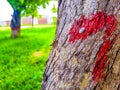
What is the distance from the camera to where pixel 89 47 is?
1503mm

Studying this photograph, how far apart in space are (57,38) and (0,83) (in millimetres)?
5110

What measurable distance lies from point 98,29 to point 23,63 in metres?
6.97

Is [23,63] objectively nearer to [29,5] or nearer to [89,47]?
[29,5]

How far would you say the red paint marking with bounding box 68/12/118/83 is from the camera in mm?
1478

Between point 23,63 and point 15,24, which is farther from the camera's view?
point 15,24

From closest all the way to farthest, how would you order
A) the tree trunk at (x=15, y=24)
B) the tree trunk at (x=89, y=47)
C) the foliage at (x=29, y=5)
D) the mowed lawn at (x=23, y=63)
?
1. the tree trunk at (x=89, y=47)
2. the mowed lawn at (x=23, y=63)
3. the foliage at (x=29, y=5)
4. the tree trunk at (x=15, y=24)

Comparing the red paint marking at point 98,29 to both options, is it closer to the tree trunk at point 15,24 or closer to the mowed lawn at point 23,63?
the mowed lawn at point 23,63

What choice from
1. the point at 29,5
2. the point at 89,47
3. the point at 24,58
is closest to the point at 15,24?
the point at 29,5

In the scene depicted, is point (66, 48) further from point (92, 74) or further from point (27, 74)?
point (27, 74)

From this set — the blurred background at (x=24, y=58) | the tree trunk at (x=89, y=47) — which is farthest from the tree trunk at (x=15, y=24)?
the tree trunk at (x=89, y=47)

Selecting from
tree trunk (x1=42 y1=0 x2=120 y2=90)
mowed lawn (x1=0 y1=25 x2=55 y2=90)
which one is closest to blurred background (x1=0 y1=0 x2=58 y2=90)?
mowed lawn (x1=0 y1=25 x2=55 y2=90)

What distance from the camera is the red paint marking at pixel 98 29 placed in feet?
4.85

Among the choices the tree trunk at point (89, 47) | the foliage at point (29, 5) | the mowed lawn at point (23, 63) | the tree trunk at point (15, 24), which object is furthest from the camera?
the tree trunk at point (15, 24)

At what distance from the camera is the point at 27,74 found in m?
7.16
